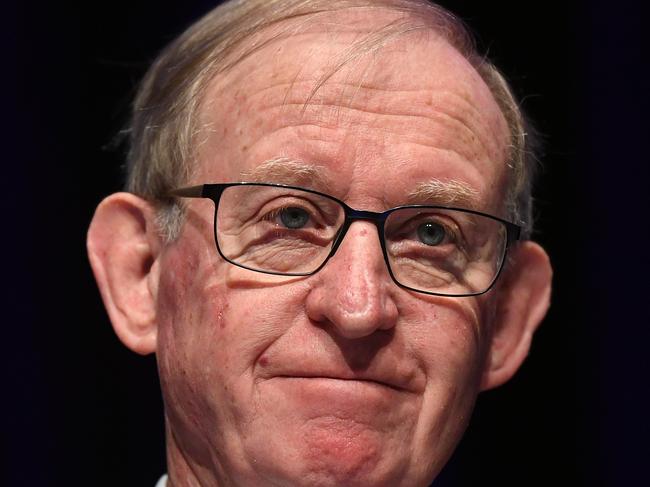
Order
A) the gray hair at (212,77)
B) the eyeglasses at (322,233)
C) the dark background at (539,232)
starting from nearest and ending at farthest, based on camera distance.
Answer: the eyeglasses at (322,233) → the gray hair at (212,77) → the dark background at (539,232)

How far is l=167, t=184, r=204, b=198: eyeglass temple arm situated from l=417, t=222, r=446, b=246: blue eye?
0.38 metres

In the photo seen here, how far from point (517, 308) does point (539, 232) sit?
0.45m

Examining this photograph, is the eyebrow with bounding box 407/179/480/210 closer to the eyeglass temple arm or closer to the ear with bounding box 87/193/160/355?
the eyeglass temple arm

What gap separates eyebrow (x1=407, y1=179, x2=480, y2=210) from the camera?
172 centimetres

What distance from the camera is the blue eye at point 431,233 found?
177 cm

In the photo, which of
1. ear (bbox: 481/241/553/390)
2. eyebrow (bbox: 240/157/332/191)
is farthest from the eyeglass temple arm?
ear (bbox: 481/241/553/390)

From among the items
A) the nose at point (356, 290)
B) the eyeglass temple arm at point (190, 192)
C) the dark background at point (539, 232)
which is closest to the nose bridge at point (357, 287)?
the nose at point (356, 290)

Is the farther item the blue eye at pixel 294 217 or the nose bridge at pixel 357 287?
the blue eye at pixel 294 217

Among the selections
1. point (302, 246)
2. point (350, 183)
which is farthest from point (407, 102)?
point (302, 246)

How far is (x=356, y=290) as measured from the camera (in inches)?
63.3

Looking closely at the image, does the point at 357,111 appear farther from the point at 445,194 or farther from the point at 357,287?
the point at 357,287

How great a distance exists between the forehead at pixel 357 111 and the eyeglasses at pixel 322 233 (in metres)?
0.04

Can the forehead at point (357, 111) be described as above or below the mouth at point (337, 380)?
above

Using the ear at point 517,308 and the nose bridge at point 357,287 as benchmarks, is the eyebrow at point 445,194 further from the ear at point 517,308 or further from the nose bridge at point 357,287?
the ear at point 517,308
